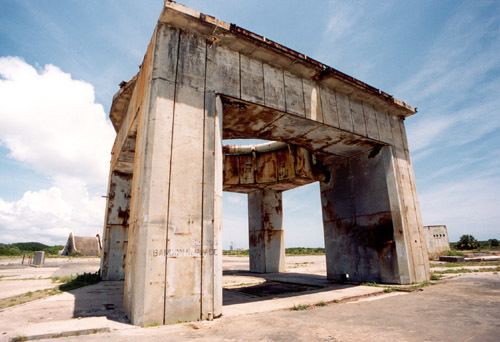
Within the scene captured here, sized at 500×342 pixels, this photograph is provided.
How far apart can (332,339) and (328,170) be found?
9.04 m

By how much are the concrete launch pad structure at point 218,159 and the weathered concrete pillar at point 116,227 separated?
0.14ft

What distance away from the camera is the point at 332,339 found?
12.9ft

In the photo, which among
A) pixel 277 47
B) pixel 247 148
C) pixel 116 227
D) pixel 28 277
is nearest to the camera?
pixel 277 47

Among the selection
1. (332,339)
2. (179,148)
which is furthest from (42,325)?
(332,339)

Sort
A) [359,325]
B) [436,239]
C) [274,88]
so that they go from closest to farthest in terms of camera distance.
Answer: [359,325], [274,88], [436,239]

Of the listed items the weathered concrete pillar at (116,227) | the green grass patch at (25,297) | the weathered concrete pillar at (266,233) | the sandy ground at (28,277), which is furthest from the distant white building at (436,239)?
the green grass patch at (25,297)

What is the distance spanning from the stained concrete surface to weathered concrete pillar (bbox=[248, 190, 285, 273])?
9.64 meters

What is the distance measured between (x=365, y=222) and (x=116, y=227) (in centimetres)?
1031

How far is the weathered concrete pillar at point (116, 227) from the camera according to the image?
11.6 metres

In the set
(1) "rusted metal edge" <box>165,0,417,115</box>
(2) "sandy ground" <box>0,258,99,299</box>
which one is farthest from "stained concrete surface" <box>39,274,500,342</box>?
(2) "sandy ground" <box>0,258,99,299</box>

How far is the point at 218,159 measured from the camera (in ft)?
20.6

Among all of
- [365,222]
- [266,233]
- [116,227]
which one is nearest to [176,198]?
[365,222]

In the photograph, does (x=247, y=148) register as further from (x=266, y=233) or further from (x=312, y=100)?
(x=312, y=100)

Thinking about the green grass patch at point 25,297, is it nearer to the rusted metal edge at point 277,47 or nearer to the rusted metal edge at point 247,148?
the rusted metal edge at point 277,47
